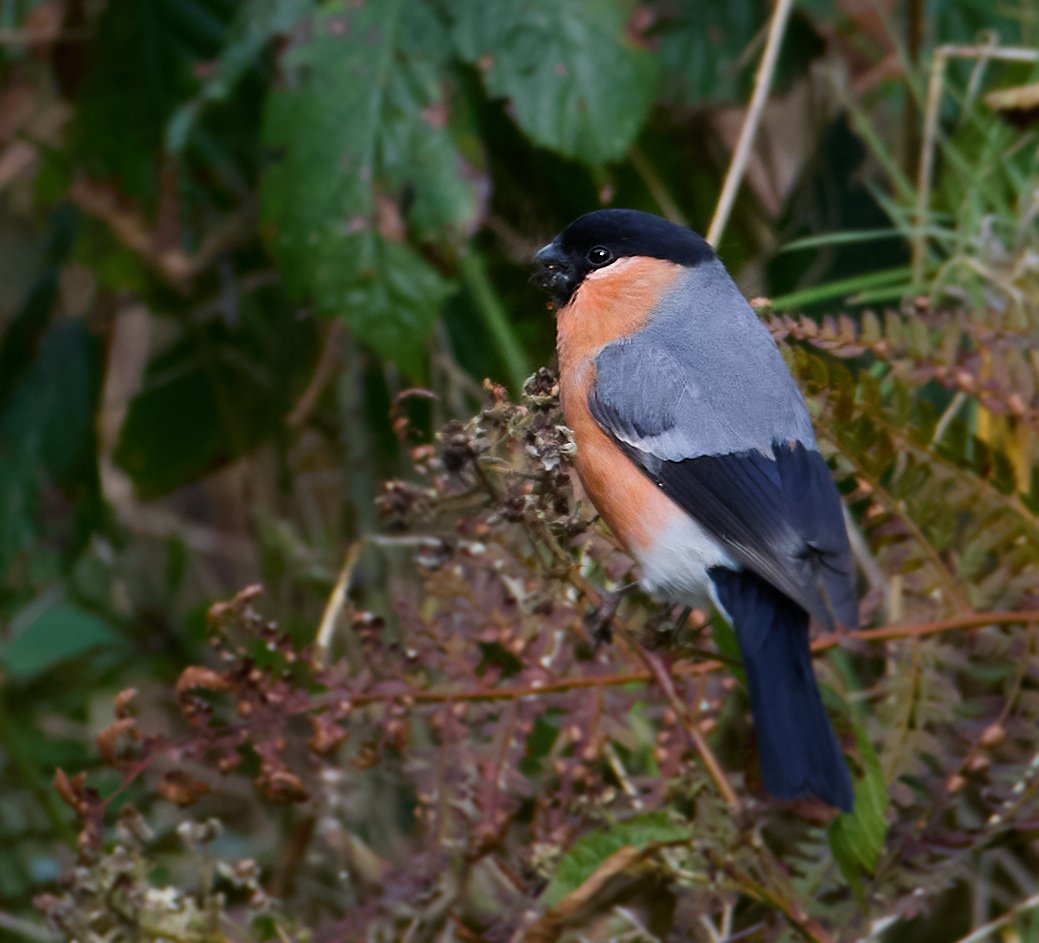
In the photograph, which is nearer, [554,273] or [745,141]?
[554,273]

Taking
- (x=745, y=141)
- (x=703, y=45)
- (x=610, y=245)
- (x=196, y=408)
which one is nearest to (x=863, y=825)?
(x=610, y=245)

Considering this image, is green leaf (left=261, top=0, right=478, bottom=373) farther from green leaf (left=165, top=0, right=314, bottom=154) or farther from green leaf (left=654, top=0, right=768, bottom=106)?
green leaf (left=654, top=0, right=768, bottom=106)

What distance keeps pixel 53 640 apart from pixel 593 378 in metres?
1.77

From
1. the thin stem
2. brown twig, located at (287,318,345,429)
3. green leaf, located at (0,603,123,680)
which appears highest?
the thin stem

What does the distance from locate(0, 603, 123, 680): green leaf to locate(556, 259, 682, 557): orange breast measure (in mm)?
1632

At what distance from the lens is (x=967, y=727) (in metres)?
1.93

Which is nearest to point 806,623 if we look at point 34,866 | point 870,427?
point 870,427

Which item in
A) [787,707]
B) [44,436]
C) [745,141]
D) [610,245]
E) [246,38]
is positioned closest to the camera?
[787,707]

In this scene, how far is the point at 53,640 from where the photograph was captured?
3.21 m

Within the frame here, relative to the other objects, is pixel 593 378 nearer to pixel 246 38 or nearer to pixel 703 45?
pixel 246 38

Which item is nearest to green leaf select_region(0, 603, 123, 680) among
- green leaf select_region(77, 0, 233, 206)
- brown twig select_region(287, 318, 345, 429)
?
brown twig select_region(287, 318, 345, 429)

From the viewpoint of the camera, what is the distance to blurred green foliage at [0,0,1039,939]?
2.38 metres

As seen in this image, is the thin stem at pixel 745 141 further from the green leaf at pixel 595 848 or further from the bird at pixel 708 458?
the green leaf at pixel 595 848

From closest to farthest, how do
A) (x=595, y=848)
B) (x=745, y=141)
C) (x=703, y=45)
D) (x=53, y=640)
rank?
(x=595, y=848)
(x=745, y=141)
(x=703, y=45)
(x=53, y=640)
